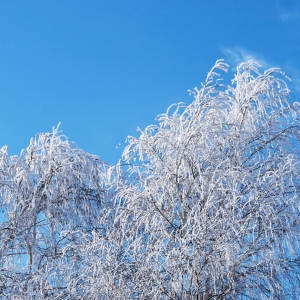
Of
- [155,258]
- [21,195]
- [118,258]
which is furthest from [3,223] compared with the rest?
[155,258]

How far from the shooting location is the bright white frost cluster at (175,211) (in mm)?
6508

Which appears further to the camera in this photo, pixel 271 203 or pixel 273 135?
pixel 273 135

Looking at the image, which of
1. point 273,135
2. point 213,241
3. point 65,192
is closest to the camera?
point 213,241

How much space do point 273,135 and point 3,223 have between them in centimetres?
444

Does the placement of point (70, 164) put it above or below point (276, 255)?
above

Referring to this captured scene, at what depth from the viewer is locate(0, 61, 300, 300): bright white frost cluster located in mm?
6508

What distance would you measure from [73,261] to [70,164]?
6.63 ft

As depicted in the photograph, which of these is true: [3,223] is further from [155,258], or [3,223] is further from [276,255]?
[276,255]

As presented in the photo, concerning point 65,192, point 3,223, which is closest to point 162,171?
point 65,192

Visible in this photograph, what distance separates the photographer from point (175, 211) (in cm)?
753

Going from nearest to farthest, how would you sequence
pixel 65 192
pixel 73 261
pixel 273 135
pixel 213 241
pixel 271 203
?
1. pixel 213 241
2. pixel 271 203
3. pixel 73 261
4. pixel 273 135
5. pixel 65 192

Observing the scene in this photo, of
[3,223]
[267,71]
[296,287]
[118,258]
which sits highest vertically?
[267,71]

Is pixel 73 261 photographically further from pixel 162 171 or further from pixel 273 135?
pixel 273 135

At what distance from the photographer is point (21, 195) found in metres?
8.64
